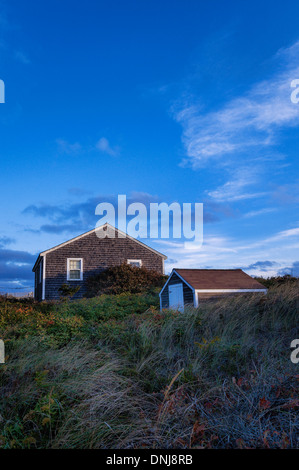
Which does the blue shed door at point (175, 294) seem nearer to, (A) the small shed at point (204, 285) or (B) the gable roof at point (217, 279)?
(A) the small shed at point (204, 285)

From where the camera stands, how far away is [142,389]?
5480 millimetres

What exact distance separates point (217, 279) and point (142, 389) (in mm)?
13756

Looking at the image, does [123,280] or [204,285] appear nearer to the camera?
[204,285]

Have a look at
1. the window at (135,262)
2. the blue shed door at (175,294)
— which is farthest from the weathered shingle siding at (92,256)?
the blue shed door at (175,294)

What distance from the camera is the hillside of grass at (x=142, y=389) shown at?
13.0ft

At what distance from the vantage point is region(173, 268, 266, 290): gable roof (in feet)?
58.9

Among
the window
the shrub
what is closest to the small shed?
the shrub

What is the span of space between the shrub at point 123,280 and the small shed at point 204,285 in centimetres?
704

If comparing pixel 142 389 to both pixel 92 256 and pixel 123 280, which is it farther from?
pixel 92 256

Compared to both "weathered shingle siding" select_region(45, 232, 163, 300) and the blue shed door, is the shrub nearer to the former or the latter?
"weathered shingle siding" select_region(45, 232, 163, 300)

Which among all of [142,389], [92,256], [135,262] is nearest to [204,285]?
[142,389]

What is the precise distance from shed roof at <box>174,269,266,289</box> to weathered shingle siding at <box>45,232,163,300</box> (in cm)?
1084
